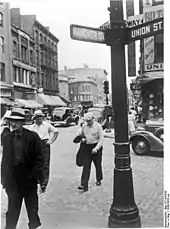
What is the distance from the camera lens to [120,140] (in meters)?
2.42

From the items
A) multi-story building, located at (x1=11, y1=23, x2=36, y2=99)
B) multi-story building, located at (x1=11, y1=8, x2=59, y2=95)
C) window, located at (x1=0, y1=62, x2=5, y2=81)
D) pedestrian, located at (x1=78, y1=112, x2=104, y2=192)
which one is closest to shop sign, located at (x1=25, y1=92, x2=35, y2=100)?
multi-story building, located at (x1=11, y1=23, x2=36, y2=99)

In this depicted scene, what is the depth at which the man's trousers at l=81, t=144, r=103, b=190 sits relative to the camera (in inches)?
114

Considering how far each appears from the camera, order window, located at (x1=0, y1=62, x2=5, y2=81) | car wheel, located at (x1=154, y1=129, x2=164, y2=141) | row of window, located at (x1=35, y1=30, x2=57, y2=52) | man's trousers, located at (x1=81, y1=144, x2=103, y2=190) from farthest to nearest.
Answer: man's trousers, located at (x1=81, y1=144, x2=103, y2=190) < row of window, located at (x1=35, y1=30, x2=57, y2=52) < window, located at (x1=0, y1=62, x2=5, y2=81) < car wheel, located at (x1=154, y1=129, x2=164, y2=141)

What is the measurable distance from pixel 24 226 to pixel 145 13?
1878mm

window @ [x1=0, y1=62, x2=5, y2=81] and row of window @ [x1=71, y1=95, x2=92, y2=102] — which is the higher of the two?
window @ [x1=0, y1=62, x2=5, y2=81]

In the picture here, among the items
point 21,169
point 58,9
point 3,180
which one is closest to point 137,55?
point 58,9

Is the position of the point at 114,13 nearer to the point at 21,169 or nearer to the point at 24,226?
the point at 21,169

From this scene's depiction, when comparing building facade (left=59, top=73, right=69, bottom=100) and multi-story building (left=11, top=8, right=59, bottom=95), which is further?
building facade (left=59, top=73, right=69, bottom=100)

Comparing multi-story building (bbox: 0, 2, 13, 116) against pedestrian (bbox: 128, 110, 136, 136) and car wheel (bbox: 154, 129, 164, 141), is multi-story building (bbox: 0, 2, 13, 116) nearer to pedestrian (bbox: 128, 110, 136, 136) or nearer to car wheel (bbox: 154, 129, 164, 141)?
pedestrian (bbox: 128, 110, 136, 136)

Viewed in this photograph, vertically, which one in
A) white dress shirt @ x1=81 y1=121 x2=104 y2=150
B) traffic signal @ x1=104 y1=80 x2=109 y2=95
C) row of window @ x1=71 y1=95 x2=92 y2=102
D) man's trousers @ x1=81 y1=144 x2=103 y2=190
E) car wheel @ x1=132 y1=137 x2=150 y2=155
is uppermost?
traffic signal @ x1=104 y1=80 x2=109 y2=95

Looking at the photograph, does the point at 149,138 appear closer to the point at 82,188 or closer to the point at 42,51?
the point at 82,188

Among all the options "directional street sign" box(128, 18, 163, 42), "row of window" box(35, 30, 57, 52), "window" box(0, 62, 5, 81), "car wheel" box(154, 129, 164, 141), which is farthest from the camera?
"row of window" box(35, 30, 57, 52)

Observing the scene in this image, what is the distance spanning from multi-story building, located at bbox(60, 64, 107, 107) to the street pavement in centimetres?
28

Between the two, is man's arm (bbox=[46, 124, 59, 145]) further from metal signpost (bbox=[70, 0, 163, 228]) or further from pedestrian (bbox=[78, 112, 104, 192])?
metal signpost (bbox=[70, 0, 163, 228])
